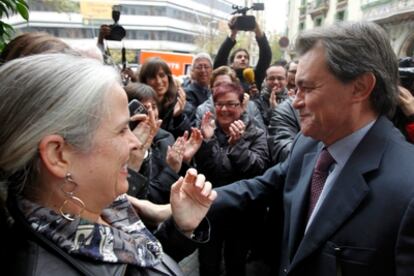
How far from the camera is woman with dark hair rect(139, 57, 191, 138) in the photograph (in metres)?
→ 3.46

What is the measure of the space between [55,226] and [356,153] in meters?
1.12

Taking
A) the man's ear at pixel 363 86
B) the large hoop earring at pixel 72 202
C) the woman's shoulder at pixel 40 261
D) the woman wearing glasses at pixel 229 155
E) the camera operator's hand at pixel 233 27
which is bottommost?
the woman wearing glasses at pixel 229 155

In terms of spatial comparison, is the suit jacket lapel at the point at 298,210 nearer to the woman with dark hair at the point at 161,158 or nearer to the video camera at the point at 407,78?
the woman with dark hair at the point at 161,158

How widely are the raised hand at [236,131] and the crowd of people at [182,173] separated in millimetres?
15

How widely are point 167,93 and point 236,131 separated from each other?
3.74 ft

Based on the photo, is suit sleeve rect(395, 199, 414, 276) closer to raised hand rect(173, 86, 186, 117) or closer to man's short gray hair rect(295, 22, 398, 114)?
man's short gray hair rect(295, 22, 398, 114)

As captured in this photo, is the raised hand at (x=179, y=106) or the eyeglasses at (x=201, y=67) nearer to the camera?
the raised hand at (x=179, y=106)

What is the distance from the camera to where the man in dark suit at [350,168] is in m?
1.27

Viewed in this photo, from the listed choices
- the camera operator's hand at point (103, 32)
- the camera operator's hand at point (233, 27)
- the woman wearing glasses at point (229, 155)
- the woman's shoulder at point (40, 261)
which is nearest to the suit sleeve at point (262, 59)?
the camera operator's hand at point (233, 27)

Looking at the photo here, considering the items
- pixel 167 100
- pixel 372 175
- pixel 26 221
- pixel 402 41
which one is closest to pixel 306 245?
pixel 372 175

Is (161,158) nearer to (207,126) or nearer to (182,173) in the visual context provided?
(182,173)

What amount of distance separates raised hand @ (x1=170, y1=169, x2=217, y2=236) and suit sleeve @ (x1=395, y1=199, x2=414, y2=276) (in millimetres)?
698

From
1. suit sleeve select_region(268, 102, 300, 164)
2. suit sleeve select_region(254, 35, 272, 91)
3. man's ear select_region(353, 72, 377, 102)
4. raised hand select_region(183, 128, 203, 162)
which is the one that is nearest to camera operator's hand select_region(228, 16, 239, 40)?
suit sleeve select_region(254, 35, 272, 91)

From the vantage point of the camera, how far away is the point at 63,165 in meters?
0.96
